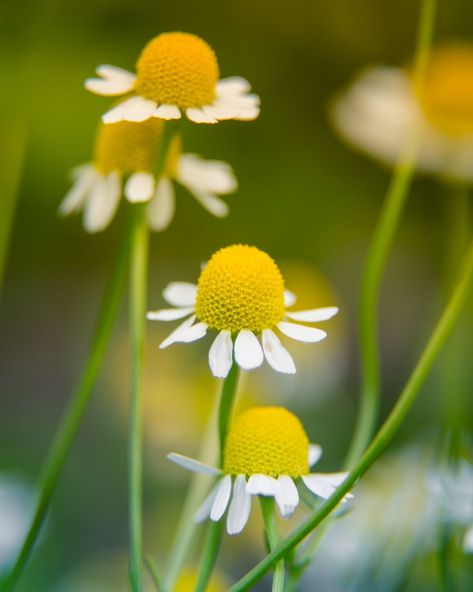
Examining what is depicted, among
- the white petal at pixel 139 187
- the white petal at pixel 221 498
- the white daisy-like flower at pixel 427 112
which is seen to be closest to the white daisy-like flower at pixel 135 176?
the white petal at pixel 139 187

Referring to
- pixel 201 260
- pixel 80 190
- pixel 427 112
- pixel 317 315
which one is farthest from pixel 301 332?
pixel 201 260

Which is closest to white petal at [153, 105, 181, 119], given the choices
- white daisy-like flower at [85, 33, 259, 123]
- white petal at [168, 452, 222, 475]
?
white daisy-like flower at [85, 33, 259, 123]

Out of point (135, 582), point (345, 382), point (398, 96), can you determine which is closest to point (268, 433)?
point (135, 582)

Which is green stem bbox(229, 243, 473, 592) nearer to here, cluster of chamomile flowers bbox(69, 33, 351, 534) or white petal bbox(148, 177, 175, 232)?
cluster of chamomile flowers bbox(69, 33, 351, 534)

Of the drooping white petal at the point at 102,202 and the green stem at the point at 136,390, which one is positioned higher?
the drooping white petal at the point at 102,202

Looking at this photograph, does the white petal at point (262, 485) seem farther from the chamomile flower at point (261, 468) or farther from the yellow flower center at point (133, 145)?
the yellow flower center at point (133, 145)

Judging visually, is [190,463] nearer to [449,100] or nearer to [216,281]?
[216,281]

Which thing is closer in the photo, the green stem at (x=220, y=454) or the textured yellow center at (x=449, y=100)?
the green stem at (x=220, y=454)
